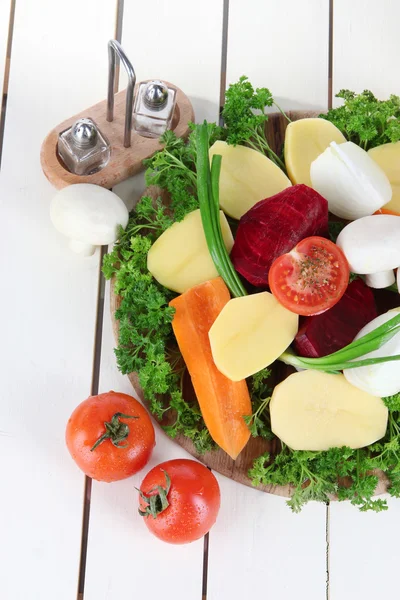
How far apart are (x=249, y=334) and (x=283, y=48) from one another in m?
0.76

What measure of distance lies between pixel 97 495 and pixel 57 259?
1.56 ft

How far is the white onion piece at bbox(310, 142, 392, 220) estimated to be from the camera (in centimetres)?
138

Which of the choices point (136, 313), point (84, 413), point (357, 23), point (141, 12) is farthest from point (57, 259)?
point (357, 23)

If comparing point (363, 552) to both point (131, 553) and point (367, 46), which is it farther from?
point (367, 46)

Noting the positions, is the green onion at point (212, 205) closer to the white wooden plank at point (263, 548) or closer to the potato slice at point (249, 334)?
the potato slice at point (249, 334)

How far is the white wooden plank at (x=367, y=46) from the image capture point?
1.73m

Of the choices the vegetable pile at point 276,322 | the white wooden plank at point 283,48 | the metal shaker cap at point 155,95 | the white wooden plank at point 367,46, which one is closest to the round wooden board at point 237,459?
the vegetable pile at point 276,322

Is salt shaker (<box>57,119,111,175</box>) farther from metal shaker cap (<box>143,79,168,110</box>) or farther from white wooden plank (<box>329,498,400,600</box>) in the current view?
white wooden plank (<box>329,498,400,600</box>)

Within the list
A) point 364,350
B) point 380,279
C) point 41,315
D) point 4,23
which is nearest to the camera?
point 364,350

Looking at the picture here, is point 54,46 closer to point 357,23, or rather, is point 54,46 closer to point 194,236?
point 194,236

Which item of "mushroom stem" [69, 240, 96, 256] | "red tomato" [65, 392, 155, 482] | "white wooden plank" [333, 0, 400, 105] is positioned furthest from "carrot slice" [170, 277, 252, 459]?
"white wooden plank" [333, 0, 400, 105]

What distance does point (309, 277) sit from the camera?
1.32m

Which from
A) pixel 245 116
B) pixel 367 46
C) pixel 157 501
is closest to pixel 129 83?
pixel 245 116

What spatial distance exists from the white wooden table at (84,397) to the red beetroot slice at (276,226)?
0.31 m
